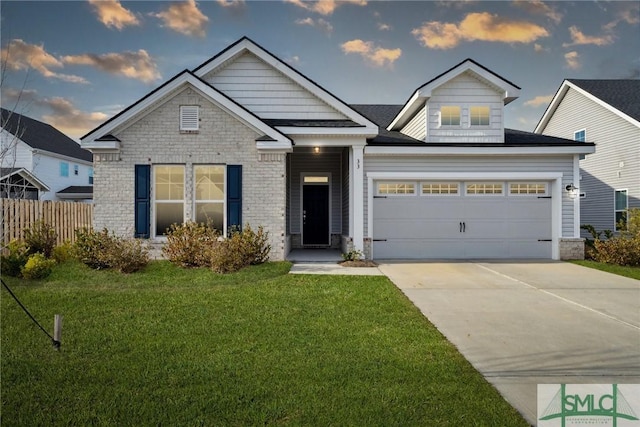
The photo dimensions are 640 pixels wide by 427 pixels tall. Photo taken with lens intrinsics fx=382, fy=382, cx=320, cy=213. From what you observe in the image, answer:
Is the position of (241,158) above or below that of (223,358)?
above

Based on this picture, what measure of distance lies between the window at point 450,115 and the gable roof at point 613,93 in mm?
8655

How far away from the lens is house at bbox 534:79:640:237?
1625cm

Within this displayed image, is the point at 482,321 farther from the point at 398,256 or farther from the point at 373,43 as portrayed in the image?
the point at 373,43

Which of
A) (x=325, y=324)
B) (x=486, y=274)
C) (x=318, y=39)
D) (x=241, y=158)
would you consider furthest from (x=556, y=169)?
(x=325, y=324)

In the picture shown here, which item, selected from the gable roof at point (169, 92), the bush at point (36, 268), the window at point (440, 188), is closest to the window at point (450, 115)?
the window at point (440, 188)

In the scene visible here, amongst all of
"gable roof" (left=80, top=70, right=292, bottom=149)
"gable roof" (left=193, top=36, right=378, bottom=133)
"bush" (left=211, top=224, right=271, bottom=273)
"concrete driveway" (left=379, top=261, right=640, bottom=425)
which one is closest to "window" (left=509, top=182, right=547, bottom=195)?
"concrete driveway" (left=379, top=261, right=640, bottom=425)

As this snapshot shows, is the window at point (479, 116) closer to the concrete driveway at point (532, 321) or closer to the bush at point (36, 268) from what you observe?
the concrete driveway at point (532, 321)

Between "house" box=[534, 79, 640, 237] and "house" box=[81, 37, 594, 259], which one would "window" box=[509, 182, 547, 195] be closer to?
"house" box=[81, 37, 594, 259]

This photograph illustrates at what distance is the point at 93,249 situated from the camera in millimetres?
9422

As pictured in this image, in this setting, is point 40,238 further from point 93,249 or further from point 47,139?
point 47,139

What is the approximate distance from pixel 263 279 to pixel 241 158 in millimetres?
3934

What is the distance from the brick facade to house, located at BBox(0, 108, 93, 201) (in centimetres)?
1632

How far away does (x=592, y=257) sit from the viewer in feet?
41.1

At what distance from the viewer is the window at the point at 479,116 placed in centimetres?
1305
